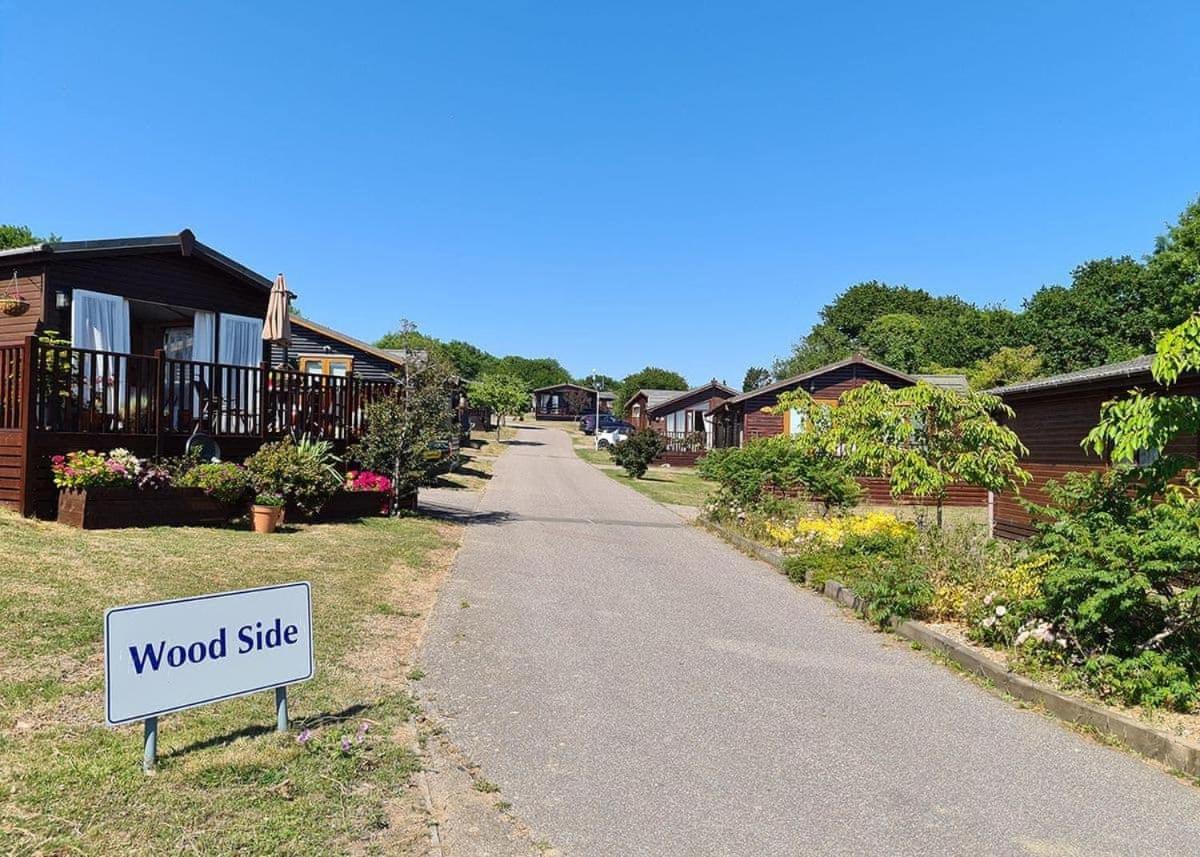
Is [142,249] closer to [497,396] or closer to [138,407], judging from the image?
[138,407]

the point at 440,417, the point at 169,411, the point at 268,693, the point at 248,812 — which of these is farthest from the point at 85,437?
the point at 248,812

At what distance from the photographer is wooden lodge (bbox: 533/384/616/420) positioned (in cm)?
10212

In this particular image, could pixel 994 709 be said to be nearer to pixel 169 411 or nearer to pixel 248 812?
pixel 248 812

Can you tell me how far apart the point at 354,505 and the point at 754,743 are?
968 centimetres

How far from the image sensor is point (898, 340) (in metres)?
69.1

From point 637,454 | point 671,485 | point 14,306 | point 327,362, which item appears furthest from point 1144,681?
point 637,454

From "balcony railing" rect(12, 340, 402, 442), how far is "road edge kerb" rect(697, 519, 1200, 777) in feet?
31.7

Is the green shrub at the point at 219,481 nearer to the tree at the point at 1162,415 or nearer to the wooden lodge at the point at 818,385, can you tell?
the tree at the point at 1162,415

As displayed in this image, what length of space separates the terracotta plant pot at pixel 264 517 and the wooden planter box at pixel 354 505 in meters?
1.45

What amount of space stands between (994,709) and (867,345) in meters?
74.3

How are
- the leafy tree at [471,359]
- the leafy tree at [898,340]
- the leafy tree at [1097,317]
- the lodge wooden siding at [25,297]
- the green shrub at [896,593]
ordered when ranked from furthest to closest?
1. the leafy tree at [471,359]
2. the leafy tree at [898,340]
3. the leafy tree at [1097,317]
4. the lodge wooden siding at [25,297]
5. the green shrub at [896,593]

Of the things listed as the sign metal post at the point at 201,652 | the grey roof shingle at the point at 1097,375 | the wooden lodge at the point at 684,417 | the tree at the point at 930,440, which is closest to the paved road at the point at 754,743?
the sign metal post at the point at 201,652

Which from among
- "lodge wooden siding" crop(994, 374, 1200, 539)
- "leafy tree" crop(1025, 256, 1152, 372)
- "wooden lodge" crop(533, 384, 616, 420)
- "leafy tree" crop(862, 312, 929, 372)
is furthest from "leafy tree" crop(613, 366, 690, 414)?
"lodge wooden siding" crop(994, 374, 1200, 539)

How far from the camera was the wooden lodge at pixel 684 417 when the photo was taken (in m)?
41.3
